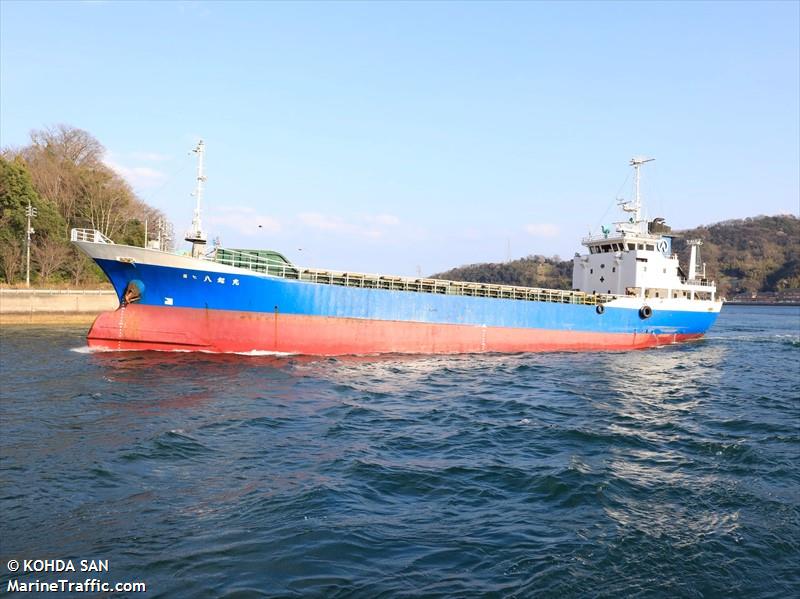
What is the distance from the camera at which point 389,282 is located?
2502cm

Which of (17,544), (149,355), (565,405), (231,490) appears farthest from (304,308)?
(17,544)

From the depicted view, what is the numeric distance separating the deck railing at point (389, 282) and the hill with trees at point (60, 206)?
35849mm

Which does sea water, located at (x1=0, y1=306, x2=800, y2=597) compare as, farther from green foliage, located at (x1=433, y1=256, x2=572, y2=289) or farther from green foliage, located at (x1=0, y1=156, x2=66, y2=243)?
green foliage, located at (x1=433, y1=256, x2=572, y2=289)

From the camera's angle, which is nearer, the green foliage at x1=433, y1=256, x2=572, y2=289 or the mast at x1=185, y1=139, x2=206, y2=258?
the mast at x1=185, y1=139, x2=206, y2=258

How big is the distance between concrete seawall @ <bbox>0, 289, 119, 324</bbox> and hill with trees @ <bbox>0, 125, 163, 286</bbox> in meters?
8.40

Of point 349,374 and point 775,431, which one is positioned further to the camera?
point 349,374

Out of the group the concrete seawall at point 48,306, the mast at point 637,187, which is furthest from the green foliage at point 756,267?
the concrete seawall at point 48,306

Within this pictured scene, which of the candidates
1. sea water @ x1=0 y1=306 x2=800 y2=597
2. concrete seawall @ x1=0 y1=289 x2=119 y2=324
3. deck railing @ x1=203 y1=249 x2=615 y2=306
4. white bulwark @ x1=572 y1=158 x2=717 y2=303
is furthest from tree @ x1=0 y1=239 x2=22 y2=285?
white bulwark @ x1=572 y1=158 x2=717 y2=303

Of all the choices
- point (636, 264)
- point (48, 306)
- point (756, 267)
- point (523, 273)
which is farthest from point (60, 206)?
point (756, 267)

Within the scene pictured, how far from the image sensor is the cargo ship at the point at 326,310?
20.6 metres

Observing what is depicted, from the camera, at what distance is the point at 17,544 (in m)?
5.77

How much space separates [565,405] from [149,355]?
52.5ft

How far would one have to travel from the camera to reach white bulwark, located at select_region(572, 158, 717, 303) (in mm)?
31859

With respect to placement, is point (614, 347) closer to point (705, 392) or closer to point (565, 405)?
point (705, 392)
